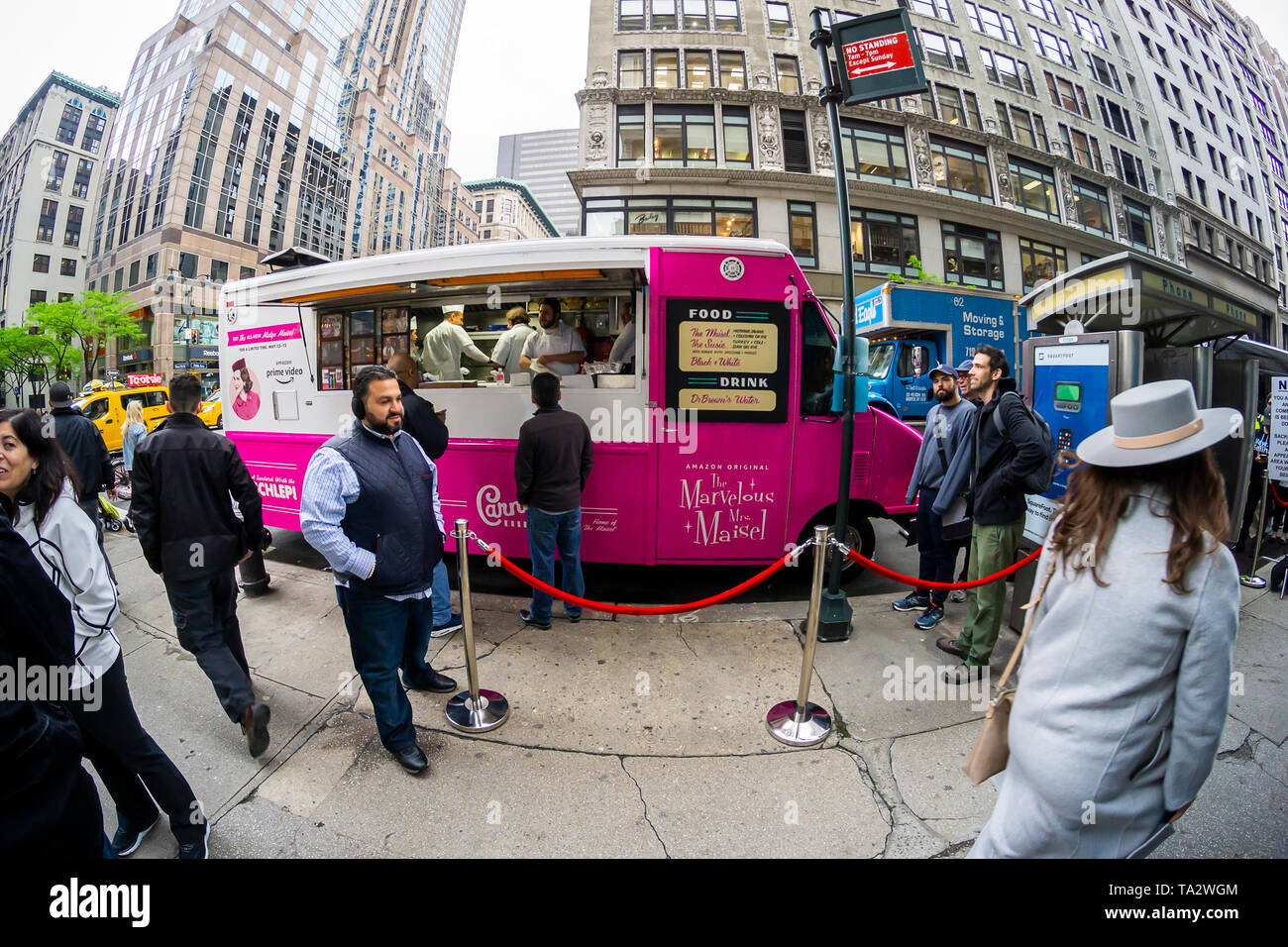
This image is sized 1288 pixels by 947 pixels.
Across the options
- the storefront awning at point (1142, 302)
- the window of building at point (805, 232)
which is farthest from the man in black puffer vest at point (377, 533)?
the window of building at point (805, 232)

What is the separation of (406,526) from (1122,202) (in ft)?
131

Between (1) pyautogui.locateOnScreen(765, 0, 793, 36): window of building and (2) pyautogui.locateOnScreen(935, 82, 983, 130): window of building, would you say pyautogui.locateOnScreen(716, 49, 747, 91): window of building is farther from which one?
(2) pyautogui.locateOnScreen(935, 82, 983, 130): window of building

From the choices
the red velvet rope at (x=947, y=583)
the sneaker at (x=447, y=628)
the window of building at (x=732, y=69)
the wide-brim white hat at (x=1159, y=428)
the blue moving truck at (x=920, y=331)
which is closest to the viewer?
the wide-brim white hat at (x=1159, y=428)

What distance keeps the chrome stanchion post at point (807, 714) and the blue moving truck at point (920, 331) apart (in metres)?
9.71

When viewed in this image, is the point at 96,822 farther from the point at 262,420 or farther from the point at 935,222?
the point at 935,222

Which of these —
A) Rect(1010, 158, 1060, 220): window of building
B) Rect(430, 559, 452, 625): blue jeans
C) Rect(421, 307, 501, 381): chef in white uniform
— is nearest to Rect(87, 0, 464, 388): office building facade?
Rect(421, 307, 501, 381): chef in white uniform

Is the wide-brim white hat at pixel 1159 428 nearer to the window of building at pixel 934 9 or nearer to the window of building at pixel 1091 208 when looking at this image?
the window of building at pixel 934 9

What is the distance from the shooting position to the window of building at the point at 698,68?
21.7 m

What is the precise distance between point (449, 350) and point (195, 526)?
9.21 feet

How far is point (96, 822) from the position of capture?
148 cm

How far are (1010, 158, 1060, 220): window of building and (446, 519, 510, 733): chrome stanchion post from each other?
3126 centimetres

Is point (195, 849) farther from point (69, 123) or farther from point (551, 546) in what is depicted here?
point (69, 123)

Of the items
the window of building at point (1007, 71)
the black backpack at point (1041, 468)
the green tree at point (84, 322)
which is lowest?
the black backpack at point (1041, 468)
